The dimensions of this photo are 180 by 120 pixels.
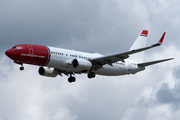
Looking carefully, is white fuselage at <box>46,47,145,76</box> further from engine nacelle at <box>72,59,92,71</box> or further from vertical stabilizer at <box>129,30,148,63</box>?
vertical stabilizer at <box>129,30,148,63</box>

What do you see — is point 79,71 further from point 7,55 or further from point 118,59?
point 7,55

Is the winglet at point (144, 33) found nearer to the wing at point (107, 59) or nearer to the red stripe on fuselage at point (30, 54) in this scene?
the wing at point (107, 59)

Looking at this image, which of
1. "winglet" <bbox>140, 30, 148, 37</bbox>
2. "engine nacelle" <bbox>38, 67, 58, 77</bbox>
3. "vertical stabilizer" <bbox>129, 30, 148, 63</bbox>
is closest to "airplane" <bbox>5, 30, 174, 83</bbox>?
"engine nacelle" <bbox>38, 67, 58, 77</bbox>

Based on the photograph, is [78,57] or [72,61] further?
[78,57]

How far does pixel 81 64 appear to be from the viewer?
214ft

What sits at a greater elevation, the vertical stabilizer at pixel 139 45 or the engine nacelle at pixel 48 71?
the vertical stabilizer at pixel 139 45

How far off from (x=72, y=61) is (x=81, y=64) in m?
1.52

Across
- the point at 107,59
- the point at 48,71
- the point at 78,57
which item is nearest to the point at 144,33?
the point at 107,59

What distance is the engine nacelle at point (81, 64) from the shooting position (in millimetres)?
65062

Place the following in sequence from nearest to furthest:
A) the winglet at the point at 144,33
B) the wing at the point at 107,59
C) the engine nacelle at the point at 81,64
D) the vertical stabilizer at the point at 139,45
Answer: the engine nacelle at the point at 81,64
the wing at the point at 107,59
the vertical stabilizer at the point at 139,45
the winglet at the point at 144,33

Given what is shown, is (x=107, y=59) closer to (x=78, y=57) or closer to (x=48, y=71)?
(x=78, y=57)

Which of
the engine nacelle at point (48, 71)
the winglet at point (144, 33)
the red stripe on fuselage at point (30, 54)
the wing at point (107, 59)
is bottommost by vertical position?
the red stripe on fuselage at point (30, 54)

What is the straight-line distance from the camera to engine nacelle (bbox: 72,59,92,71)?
213 ft

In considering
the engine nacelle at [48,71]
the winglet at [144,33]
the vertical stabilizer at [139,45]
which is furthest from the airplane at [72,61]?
the winglet at [144,33]
